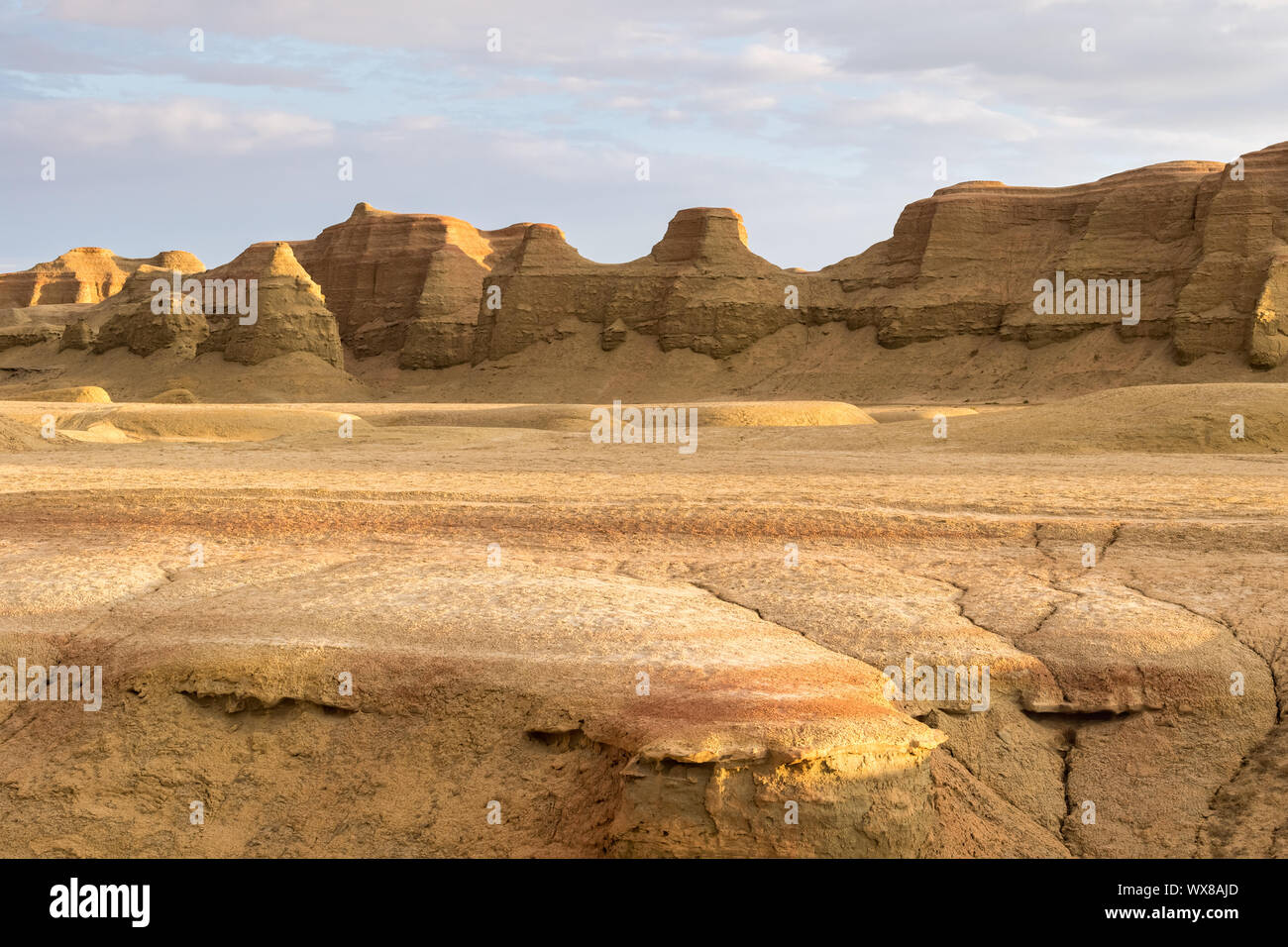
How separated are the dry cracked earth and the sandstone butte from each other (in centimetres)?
3913

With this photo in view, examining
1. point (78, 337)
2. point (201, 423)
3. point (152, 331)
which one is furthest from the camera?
point (78, 337)

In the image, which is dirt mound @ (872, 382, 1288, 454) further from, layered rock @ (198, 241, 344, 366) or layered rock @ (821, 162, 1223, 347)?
layered rock @ (198, 241, 344, 366)

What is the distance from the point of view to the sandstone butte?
43562mm

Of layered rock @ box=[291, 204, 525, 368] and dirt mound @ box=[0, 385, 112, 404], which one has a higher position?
layered rock @ box=[291, 204, 525, 368]

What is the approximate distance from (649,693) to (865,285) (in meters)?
50.7

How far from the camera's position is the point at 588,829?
15.0 ft

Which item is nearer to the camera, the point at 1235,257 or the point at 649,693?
the point at 649,693

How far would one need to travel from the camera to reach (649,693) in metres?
4.93

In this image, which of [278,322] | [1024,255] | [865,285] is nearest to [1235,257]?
[1024,255]

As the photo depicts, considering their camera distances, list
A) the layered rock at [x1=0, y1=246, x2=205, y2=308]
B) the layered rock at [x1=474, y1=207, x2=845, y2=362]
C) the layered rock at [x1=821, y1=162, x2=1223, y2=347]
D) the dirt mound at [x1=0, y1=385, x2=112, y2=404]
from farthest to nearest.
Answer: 1. the layered rock at [x1=0, y1=246, x2=205, y2=308]
2. the layered rock at [x1=474, y1=207, x2=845, y2=362]
3. the layered rock at [x1=821, y1=162, x2=1223, y2=347]
4. the dirt mound at [x1=0, y1=385, x2=112, y2=404]

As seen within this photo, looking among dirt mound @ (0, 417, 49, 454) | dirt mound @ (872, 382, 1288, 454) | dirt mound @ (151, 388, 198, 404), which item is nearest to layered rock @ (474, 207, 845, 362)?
dirt mound @ (151, 388, 198, 404)

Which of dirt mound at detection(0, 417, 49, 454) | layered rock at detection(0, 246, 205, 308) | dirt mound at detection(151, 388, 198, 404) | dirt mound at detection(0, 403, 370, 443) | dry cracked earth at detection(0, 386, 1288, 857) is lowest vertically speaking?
dry cracked earth at detection(0, 386, 1288, 857)

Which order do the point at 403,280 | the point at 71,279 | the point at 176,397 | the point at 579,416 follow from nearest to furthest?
the point at 579,416 → the point at 176,397 → the point at 403,280 → the point at 71,279

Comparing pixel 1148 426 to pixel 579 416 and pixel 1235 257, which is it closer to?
pixel 579 416
